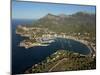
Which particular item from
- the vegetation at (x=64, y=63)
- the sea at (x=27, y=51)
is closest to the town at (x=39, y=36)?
the sea at (x=27, y=51)

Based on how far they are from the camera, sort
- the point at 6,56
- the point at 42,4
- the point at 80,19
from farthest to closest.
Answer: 1. the point at 80,19
2. the point at 42,4
3. the point at 6,56

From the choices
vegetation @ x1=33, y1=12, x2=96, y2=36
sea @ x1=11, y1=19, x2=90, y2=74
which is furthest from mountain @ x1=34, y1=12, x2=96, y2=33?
sea @ x1=11, y1=19, x2=90, y2=74

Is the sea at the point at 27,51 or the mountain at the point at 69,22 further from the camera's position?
the mountain at the point at 69,22

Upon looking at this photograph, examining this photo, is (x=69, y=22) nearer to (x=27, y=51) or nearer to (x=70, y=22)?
(x=70, y=22)

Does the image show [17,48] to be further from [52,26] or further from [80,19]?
[80,19]

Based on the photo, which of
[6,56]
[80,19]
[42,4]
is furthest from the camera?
[80,19]

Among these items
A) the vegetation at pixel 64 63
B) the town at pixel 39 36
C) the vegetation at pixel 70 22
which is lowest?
the vegetation at pixel 64 63

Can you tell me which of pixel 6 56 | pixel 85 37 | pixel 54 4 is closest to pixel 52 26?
pixel 54 4

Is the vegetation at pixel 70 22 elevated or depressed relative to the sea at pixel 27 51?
elevated

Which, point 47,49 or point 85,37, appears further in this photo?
point 85,37

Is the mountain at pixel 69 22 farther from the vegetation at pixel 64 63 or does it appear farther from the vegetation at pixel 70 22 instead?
the vegetation at pixel 64 63
